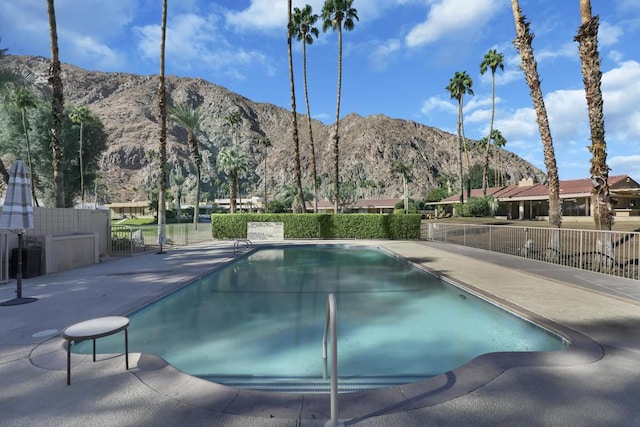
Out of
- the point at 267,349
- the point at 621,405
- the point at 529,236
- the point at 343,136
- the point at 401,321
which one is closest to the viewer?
the point at 621,405

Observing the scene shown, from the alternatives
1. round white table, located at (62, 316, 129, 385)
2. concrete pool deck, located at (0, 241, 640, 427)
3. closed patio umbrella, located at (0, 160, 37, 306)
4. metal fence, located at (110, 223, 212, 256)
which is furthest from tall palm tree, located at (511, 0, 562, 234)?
metal fence, located at (110, 223, 212, 256)

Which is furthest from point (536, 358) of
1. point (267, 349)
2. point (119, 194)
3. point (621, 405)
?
point (119, 194)

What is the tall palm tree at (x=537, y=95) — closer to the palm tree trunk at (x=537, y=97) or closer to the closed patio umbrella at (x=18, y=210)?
the palm tree trunk at (x=537, y=97)

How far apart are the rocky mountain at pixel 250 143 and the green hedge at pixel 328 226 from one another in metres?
98.7

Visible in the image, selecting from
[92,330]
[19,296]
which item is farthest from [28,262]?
[92,330]

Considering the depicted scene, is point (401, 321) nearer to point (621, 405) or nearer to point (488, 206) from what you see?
point (621, 405)

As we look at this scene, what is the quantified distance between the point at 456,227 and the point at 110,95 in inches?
7964

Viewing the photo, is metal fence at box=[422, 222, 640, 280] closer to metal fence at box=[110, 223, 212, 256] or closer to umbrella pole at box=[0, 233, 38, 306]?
umbrella pole at box=[0, 233, 38, 306]

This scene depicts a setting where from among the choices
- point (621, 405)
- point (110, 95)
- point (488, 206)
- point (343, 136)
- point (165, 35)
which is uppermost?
point (110, 95)

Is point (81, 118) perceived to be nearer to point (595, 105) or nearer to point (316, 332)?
point (316, 332)

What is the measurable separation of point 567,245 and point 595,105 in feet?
15.6

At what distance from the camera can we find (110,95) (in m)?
174

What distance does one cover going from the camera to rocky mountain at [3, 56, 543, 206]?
134m

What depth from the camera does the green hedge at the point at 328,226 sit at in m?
24.5
